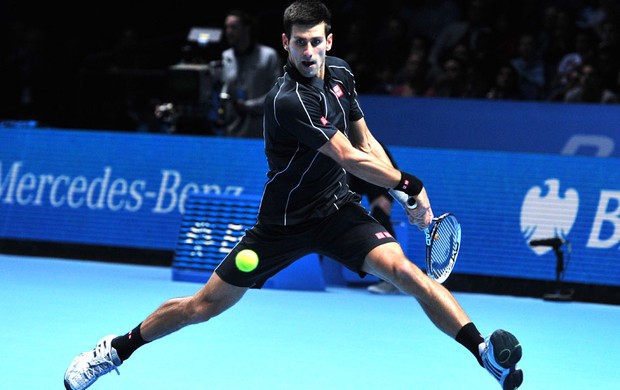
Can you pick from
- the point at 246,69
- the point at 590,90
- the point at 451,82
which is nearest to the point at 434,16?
the point at 451,82

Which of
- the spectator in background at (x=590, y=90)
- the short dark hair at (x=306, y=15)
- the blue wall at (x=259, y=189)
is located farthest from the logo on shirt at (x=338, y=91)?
the spectator in background at (x=590, y=90)

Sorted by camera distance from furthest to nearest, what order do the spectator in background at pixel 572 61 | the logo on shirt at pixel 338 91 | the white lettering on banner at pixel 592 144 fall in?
the spectator in background at pixel 572 61 < the white lettering on banner at pixel 592 144 < the logo on shirt at pixel 338 91

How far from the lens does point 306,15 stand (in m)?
5.56

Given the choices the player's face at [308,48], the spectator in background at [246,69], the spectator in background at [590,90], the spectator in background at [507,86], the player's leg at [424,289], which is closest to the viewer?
the player's leg at [424,289]

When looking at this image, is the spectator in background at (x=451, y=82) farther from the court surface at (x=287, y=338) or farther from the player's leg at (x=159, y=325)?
the player's leg at (x=159, y=325)

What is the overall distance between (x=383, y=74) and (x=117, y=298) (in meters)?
5.48

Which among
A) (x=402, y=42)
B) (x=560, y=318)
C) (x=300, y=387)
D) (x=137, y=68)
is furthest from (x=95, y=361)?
(x=137, y=68)

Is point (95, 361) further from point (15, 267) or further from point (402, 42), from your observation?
point (402, 42)

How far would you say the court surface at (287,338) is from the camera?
654 cm

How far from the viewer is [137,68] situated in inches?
618

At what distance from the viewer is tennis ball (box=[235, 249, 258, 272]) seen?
218 inches

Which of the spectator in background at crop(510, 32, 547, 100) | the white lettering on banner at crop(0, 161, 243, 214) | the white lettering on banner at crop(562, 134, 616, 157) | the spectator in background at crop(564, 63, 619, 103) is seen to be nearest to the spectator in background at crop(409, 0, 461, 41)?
the spectator in background at crop(510, 32, 547, 100)

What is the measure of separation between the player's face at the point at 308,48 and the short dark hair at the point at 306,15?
0.02 m

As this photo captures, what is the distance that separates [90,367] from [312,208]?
4.45 ft
